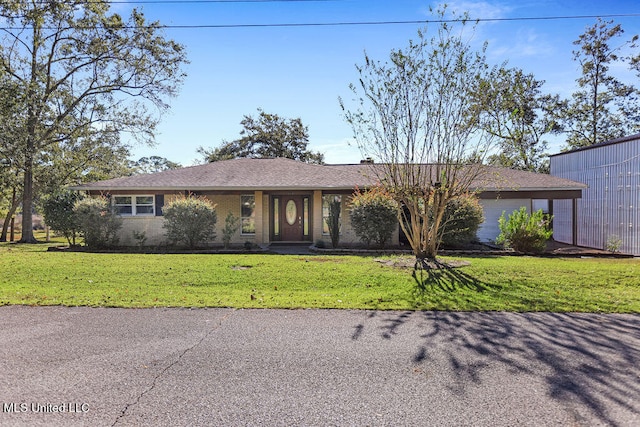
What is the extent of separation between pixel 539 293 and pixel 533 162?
92.8 ft

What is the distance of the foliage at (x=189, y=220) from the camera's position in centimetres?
1496

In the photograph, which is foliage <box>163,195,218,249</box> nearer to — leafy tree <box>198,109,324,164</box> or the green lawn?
the green lawn

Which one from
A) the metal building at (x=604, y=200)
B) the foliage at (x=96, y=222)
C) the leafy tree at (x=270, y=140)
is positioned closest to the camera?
the foliage at (x=96, y=222)

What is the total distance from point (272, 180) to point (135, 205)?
5.51 m

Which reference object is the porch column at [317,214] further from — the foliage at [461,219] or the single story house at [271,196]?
the foliage at [461,219]

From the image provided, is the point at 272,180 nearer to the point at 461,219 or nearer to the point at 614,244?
the point at 461,219

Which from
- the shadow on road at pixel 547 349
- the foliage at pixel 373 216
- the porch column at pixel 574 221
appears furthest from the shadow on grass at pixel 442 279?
the porch column at pixel 574 221

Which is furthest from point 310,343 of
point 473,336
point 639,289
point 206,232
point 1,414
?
point 206,232

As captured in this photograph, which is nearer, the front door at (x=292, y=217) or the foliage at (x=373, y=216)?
the foliage at (x=373, y=216)

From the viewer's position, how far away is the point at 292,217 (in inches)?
704

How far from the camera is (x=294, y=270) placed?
990 centimetres

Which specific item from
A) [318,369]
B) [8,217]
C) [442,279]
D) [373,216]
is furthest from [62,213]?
[318,369]

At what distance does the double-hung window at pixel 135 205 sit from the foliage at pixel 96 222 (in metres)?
1.15

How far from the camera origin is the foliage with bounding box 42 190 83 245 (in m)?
16.3
